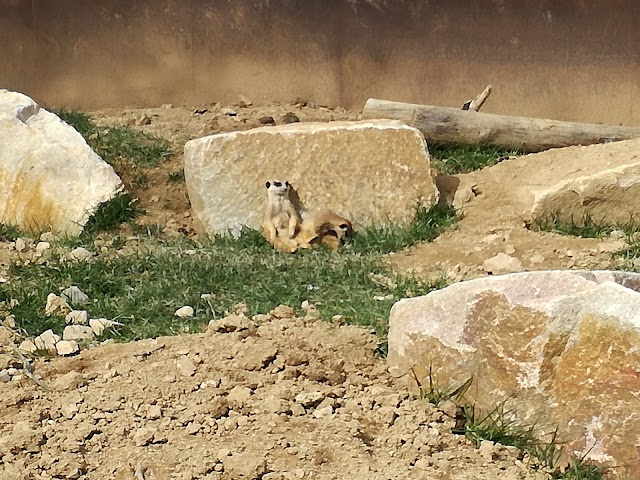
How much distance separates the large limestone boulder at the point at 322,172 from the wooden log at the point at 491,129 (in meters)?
0.75

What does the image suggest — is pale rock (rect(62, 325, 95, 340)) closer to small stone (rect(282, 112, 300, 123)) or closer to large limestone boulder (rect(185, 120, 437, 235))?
large limestone boulder (rect(185, 120, 437, 235))

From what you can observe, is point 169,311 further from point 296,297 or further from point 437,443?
point 437,443

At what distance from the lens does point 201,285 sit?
4.22 meters

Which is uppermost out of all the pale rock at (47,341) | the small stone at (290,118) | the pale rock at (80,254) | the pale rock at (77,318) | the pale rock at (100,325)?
the small stone at (290,118)

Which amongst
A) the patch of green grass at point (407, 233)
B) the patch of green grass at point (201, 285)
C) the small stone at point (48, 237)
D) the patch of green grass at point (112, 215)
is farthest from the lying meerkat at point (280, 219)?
the small stone at point (48, 237)

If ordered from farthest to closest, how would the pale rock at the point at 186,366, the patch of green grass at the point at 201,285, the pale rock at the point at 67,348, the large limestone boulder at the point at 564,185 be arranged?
1. the large limestone boulder at the point at 564,185
2. the patch of green grass at the point at 201,285
3. the pale rock at the point at 67,348
4. the pale rock at the point at 186,366

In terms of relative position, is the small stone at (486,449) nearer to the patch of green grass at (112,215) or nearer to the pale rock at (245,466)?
the pale rock at (245,466)

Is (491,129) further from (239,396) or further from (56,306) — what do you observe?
(239,396)

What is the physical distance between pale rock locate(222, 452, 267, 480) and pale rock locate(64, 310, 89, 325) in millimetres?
1406

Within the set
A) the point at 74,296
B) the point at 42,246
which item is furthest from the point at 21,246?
the point at 74,296

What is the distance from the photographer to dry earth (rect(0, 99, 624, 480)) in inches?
104

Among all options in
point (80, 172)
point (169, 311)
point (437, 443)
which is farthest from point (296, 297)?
point (80, 172)

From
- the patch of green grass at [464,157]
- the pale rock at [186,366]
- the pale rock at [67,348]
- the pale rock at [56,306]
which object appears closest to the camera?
the pale rock at [186,366]

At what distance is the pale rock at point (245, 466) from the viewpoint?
2588 millimetres
